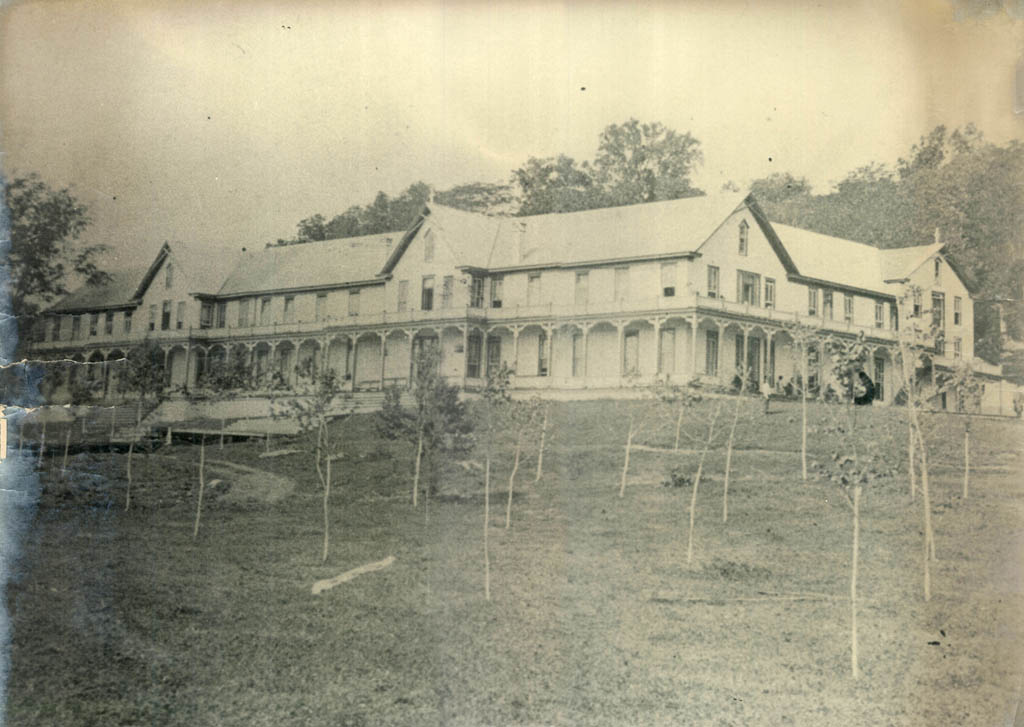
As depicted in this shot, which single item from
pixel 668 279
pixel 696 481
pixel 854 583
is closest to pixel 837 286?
pixel 668 279

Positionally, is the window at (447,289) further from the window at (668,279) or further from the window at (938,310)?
the window at (938,310)

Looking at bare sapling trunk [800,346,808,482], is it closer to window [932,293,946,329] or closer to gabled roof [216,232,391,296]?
window [932,293,946,329]

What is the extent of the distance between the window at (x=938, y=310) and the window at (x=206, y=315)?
483cm

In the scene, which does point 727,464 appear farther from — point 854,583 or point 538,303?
point 538,303

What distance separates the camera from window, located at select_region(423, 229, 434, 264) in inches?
231

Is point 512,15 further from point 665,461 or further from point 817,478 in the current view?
point 817,478

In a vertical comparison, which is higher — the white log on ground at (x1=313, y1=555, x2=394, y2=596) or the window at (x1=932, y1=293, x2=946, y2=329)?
the window at (x1=932, y1=293, x2=946, y2=329)

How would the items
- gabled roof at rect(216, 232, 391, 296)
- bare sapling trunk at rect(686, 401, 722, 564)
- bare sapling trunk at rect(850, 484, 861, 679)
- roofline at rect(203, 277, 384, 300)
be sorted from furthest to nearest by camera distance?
roofline at rect(203, 277, 384, 300) < gabled roof at rect(216, 232, 391, 296) < bare sapling trunk at rect(686, 401, 722, 564) < bare sapling trunk at rect(850, 484, 861, 679)

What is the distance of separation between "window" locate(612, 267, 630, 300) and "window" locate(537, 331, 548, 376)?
Answer: 0.53 metres

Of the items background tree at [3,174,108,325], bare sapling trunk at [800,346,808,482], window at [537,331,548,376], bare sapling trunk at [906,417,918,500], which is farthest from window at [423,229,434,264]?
bare sapling trunk at [906,417,918,500]

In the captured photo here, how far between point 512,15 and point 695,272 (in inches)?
78.8

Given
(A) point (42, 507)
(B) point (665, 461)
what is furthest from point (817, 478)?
(A) point (42, 507)

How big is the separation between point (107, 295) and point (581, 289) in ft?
10.9

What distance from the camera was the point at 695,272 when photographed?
5.63 m
